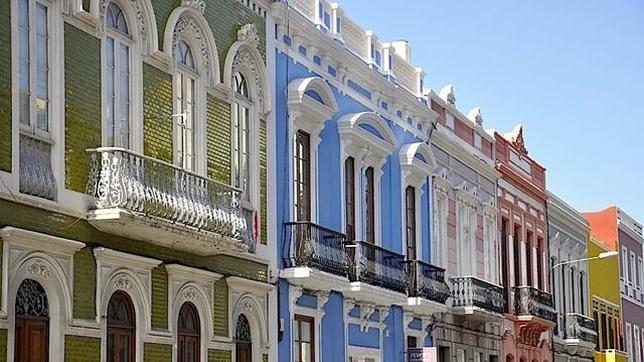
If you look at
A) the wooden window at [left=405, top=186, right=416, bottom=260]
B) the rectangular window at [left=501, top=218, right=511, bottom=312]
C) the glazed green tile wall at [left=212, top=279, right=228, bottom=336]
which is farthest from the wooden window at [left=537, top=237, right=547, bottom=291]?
the glazed green tile wall at [left=212, top=279, right=228, bottom=336]

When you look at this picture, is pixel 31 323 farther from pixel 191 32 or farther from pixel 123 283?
pixel 191 32

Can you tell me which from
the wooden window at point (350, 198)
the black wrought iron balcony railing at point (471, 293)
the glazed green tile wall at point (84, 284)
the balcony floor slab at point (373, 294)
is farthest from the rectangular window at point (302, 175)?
the black wrought iron balcony railing at point (471, 293)

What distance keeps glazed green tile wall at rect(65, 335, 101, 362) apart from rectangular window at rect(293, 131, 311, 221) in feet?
23.3

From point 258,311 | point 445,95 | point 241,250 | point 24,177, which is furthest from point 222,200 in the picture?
point 445,95

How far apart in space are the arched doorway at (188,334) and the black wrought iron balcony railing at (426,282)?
28.7 feet

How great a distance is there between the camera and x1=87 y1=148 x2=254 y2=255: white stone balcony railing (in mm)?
16078

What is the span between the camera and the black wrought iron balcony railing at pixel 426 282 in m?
27.3

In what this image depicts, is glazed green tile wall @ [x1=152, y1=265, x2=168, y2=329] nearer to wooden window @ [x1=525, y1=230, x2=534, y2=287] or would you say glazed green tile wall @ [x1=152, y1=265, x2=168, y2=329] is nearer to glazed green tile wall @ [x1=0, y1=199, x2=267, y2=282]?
glazed green tile wall @ [x1=0, y1=199, x2=267, y2=282]

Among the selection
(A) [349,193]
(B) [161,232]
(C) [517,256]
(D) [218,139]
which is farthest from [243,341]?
(C) [517,256]

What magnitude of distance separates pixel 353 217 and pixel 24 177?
11399 mm

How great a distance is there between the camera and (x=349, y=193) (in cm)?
2561

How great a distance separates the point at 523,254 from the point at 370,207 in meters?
11.8

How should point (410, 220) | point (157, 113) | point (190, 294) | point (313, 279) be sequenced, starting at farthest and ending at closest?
1. point (410, 220)
2. point (313, 279)
3. point (190, 294)
4. point (157, 113)

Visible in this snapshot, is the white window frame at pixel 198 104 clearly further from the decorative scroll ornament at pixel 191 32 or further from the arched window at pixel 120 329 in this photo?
the arched window at pixel 120 329
